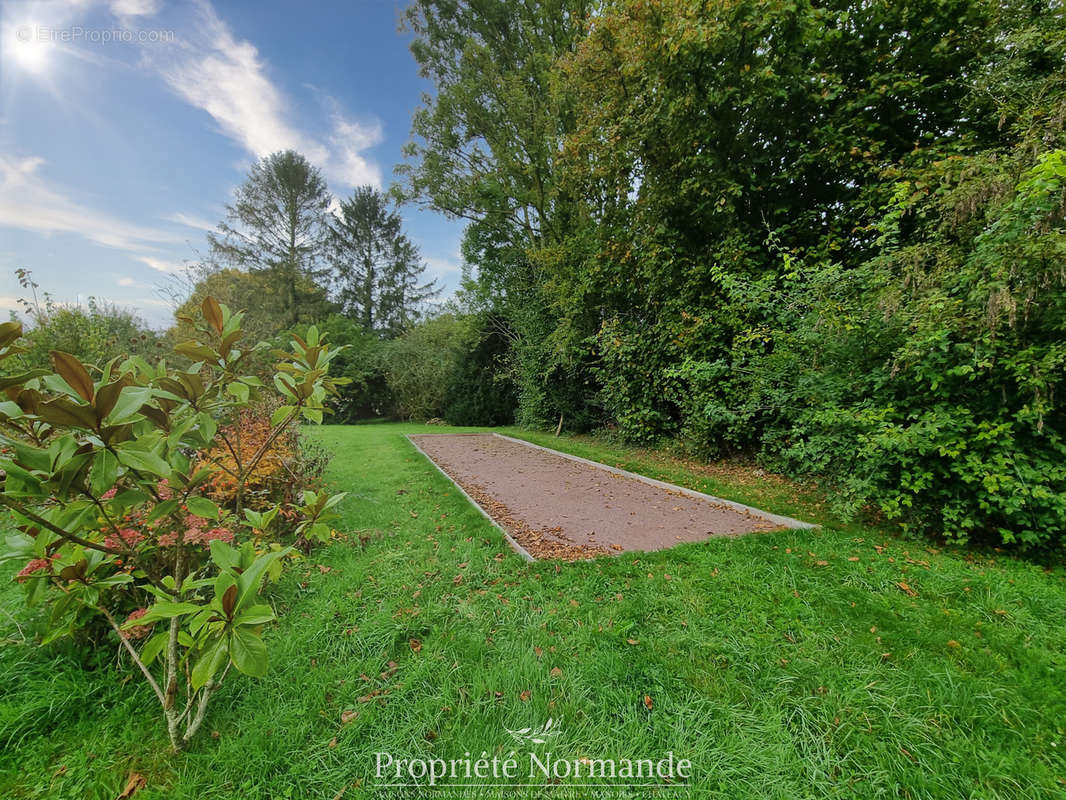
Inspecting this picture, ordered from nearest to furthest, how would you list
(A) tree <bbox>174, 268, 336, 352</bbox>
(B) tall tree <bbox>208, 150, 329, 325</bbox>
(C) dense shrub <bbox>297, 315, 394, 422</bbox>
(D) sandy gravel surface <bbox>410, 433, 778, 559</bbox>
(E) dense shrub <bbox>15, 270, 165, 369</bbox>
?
(D) sandy gravel surface <bbox>410, 433, 778, 559</bbox>
(E) dense shrub <bbox>15, 270, 165, 369</bbox>
(C) dense shrub <bbox>297, 315, 394, 422</bbox>
(A) tree <bbox>174, 268, 336, 352</bbox>
(B) tall tree <bbox>208, 150, 329, 325</bbox>

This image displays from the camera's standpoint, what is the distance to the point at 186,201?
3830 millimetres

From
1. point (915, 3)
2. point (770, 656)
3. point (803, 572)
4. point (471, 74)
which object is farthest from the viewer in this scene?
point (471, 74)

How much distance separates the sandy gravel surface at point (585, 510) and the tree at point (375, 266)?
20.3m

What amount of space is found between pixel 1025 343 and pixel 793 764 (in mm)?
3471

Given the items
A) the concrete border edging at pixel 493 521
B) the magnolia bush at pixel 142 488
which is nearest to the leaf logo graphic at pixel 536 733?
the magnolia bush at pixel 142 488

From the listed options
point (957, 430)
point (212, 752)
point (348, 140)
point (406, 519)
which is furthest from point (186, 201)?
point (957, 430)

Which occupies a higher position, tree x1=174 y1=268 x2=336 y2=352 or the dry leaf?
tree x1=174 y1=268 x2=336 y2=352

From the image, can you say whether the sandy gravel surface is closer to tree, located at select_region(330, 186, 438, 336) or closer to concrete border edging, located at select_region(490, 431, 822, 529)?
concrete border edging, located at select_region(490, 431, 822, 529)

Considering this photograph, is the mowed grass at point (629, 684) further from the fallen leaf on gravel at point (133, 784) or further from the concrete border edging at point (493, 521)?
the concrete border edging at point (493, 521)

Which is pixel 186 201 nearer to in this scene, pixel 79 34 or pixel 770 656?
pixel 79 34

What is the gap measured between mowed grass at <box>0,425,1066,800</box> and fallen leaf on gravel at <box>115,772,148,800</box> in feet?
0.08

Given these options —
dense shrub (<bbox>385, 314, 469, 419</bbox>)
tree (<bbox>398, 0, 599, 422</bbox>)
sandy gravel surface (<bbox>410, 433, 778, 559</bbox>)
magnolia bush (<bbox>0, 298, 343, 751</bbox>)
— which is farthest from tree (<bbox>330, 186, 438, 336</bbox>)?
magnolia bush (<bbox>0, 298, 343, 751</bbox>)

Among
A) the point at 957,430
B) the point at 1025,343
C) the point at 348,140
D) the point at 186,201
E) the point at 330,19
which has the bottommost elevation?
the point at 957,430

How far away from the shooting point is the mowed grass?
133cm
